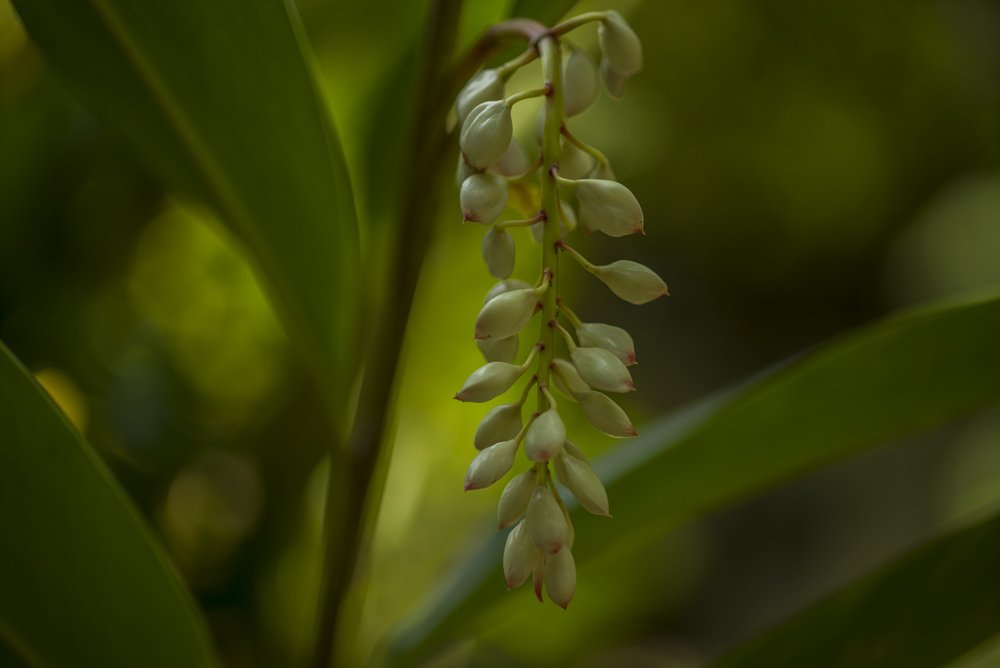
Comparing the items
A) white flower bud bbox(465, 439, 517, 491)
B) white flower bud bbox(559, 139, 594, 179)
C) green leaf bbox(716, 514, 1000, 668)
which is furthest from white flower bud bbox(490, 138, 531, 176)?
green leaf bbox(716, 514, 1000, 668)

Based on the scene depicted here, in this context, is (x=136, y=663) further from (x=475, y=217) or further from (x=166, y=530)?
(x=166, y=530)

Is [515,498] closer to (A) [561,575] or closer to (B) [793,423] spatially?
(A) [561,575]

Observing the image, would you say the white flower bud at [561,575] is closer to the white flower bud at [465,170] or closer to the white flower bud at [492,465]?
the white flower bud at [492,465]

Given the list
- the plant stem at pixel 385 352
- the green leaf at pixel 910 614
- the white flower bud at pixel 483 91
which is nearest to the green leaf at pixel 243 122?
the plant stem at pixel 385 352

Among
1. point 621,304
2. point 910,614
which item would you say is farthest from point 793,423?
point 621,304

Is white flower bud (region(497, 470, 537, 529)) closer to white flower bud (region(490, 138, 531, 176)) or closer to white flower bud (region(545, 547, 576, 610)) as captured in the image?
white flower bud (region(545, 547, 576, 610))

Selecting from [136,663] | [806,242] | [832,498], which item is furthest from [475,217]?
[832,498]

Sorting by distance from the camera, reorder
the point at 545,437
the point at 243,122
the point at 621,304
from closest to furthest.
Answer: the point at 545,437 → the point at 243,122 → the point at 621,304
